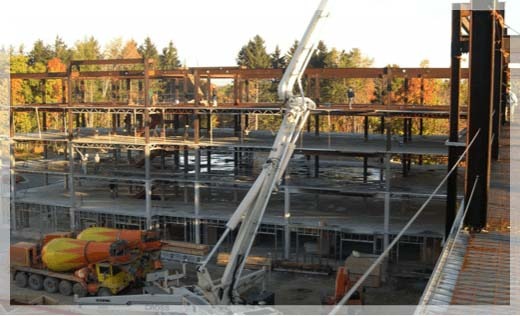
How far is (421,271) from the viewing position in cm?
2986

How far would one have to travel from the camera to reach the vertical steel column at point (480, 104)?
13398mm

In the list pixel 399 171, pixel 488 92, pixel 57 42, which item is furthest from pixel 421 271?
pixel 57 42

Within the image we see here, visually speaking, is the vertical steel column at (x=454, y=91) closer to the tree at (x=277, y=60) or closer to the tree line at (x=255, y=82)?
the tree line at (x=255, y=82)

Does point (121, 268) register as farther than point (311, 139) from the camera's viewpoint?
No

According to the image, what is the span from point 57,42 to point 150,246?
249 ft

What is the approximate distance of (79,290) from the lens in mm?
26594

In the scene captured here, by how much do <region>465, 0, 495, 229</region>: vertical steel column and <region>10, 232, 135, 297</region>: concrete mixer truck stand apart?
1617cm

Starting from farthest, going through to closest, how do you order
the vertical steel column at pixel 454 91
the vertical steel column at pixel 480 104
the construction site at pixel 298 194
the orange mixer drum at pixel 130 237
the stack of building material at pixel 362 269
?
the construction site at pixel 298 194
the stack of building material at pixel 362 269
the orange mixer drum at pixel 130 237
the vertical steel column at pixel 454 91
the vertical steel column at pixel 480 104

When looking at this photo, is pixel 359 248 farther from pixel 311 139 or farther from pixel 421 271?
pixel 311 139

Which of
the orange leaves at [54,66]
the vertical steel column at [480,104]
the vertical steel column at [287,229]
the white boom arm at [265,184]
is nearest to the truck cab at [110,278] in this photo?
the white boom arm at [265,184]

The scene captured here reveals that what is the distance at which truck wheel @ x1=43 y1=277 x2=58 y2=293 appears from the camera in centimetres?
2762

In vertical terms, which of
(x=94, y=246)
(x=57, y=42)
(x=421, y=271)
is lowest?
(x=421, y=271)

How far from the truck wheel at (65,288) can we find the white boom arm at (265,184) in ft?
34.8

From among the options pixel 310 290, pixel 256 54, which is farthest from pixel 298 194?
pixel 256 54
